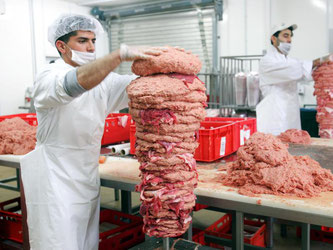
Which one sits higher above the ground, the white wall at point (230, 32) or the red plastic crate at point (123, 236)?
the white wall at point (230, 32)

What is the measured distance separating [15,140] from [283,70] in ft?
10.1

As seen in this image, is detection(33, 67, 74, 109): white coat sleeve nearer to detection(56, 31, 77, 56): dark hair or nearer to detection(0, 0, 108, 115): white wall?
detection(56, 31, 77, 56): dark hair

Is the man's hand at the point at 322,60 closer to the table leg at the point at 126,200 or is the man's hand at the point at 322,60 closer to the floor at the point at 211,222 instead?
the floor at the point at 211,222

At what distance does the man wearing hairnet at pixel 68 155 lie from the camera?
74.3 inches

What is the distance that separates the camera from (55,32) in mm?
1973

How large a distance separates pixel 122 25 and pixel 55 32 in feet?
22.2

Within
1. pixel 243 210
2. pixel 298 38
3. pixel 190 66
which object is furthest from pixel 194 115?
pixel 298 38

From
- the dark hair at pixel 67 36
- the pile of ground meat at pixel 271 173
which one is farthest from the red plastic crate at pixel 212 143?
the dark hair at pixel 67 36

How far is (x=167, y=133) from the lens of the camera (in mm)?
1395

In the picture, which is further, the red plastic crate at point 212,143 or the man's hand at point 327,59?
the man's hand at point 327,59

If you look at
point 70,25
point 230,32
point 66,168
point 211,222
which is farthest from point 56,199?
point 230,32

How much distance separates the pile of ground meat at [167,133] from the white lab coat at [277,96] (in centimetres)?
294

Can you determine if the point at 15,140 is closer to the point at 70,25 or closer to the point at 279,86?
the point at 70,25

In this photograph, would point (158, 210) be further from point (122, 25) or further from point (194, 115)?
point (122, 25)
